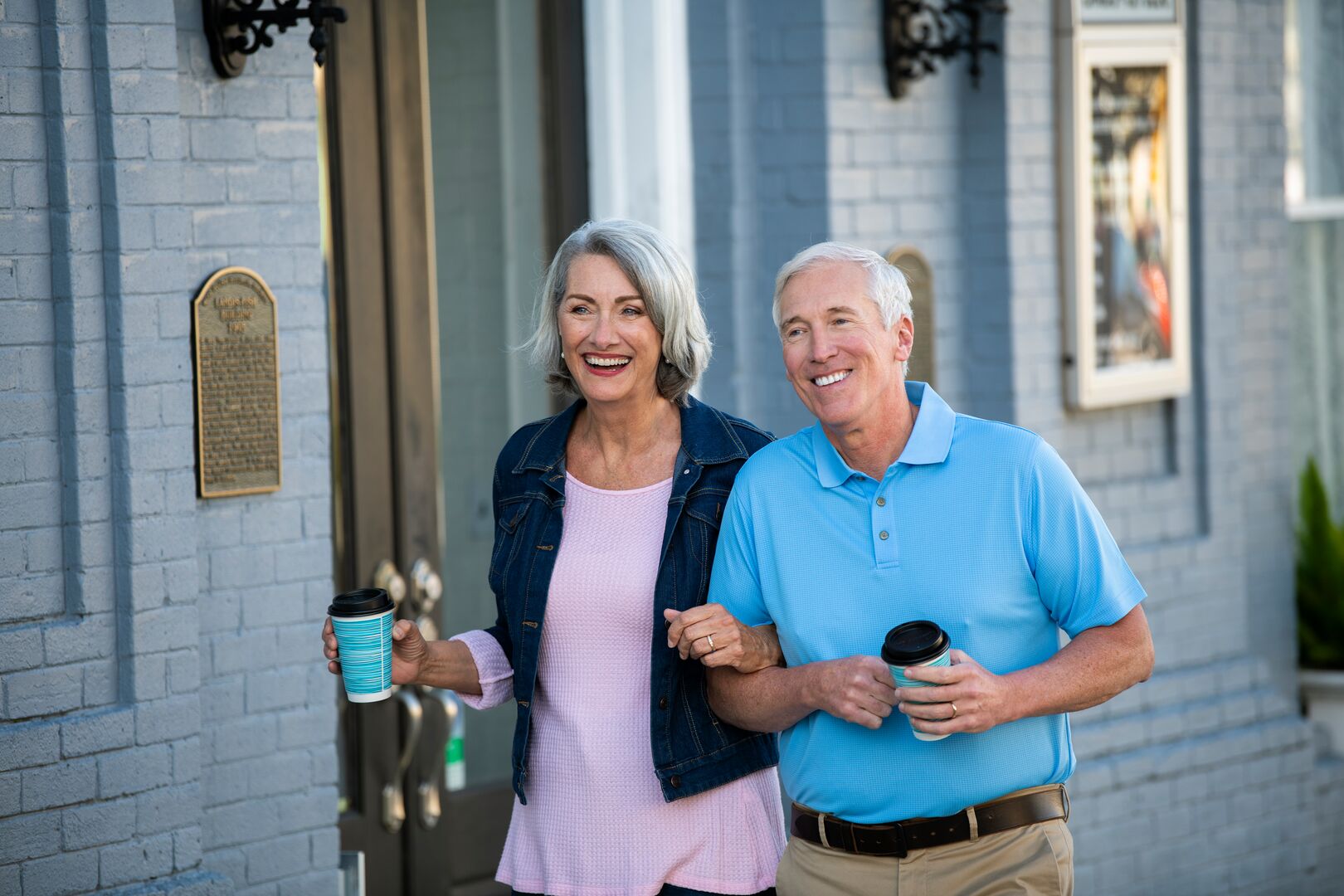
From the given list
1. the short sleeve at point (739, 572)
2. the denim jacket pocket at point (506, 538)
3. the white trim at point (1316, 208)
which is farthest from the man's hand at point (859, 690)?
the white trim at point (1316, 208)

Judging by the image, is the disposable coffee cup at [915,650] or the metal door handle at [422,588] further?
the metal door handle at [422,588]

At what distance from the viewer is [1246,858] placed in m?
6.00

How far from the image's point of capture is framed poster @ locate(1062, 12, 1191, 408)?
217 inches

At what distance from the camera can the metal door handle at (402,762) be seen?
4.61m

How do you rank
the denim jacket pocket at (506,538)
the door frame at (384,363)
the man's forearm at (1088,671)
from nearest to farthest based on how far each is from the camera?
the man's forearm at (1088,671) → the denim jacket pocket at (506,538) → the door frame at (384,363)

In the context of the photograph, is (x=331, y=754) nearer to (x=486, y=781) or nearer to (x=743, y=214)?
(x=486, y=781)

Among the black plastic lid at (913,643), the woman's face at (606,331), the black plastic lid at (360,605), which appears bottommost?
the black plastic lid at (913,643)

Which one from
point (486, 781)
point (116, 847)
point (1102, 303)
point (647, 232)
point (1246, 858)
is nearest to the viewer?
point (647, 232)

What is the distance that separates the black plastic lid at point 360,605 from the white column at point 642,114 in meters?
2.54

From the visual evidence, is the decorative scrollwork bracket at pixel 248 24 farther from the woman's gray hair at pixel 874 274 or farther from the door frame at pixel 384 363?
the woman's gray hair at pixel 874 274

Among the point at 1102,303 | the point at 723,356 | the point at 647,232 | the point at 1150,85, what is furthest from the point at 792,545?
the point at 1150,85

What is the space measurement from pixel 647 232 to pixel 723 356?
2.13 meters

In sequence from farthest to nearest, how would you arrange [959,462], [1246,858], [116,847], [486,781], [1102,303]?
1. [1246,858]
2. [1102,303]
3. [486,781]
4. [116,847]
5. [959,462]

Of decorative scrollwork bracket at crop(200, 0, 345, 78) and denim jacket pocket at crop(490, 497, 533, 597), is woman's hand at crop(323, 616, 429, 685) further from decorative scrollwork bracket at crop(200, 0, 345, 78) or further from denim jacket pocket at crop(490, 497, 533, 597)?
decorative scrollwork bracket at crop(200, 0, 345, 78)
